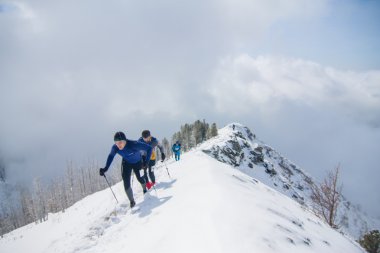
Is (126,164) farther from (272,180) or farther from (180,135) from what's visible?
(180,135)

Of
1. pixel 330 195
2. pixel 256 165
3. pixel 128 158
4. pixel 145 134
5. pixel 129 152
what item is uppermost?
pixel 145 134

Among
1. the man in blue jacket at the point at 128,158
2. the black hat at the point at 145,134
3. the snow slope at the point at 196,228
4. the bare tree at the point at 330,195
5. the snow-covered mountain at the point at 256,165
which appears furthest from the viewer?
the snow-covered mountain at the point at 256,165

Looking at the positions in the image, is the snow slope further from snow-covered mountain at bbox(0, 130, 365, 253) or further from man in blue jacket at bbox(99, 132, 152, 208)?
man in blue jacket at bbox(99, 132, 152, 208)

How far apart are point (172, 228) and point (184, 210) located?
1070 mm

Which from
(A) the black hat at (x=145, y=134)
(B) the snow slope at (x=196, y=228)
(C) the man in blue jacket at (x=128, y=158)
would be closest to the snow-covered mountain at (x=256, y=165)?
(A) the black hat at (x=145, y=134)

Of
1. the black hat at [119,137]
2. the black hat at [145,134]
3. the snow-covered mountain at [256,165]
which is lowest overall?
the snow-covered mountain at [256,165]

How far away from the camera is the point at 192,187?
1061 cm

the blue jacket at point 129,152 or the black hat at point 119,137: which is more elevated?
the black hat at point 119,137

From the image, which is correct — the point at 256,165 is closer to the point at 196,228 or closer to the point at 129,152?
the point at 129,152

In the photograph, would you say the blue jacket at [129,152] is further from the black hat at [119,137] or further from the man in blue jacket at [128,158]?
the black hat at [119,137]

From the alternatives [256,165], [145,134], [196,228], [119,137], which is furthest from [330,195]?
[256,165]

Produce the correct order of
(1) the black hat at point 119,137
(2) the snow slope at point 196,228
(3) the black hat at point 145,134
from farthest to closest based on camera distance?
(3) the black hat at point 145,134, (1) the black hat at point 119,137, (2) the snow slope at point 196,228

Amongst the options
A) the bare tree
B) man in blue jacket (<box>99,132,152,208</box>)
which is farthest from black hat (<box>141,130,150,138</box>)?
the bare tree

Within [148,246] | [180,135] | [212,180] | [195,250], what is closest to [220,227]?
[195,250]
